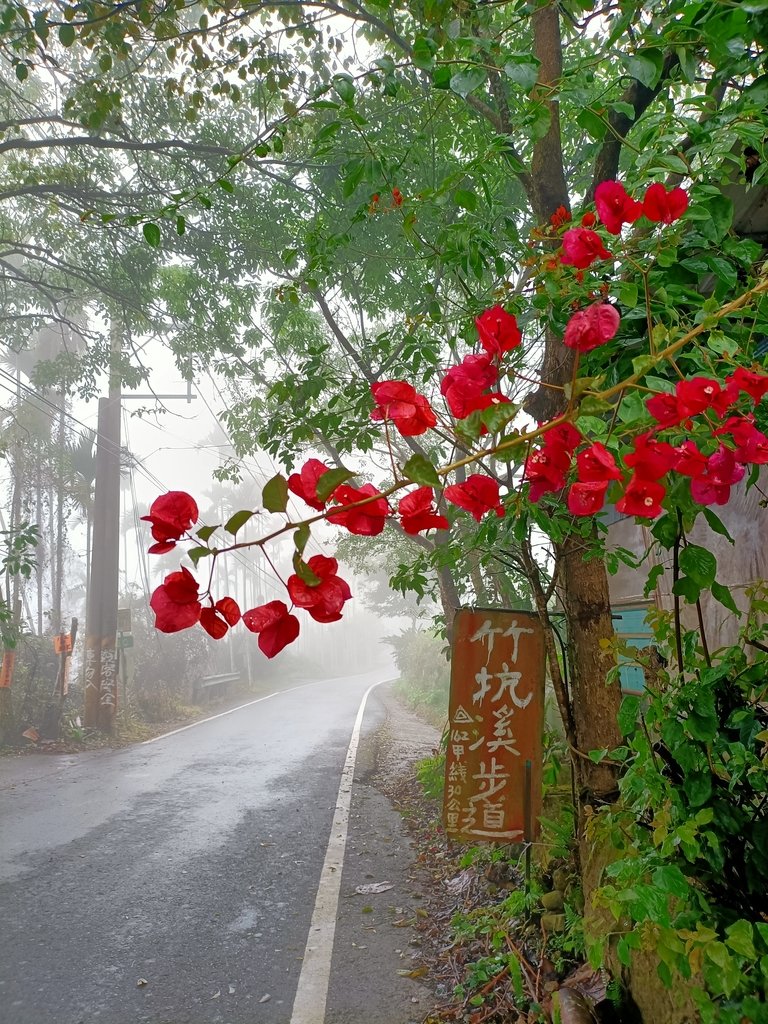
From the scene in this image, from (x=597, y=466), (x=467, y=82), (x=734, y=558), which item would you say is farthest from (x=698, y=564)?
(x=734, y=558)

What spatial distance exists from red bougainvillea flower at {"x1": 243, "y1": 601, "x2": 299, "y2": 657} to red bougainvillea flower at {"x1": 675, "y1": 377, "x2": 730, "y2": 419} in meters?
0.59

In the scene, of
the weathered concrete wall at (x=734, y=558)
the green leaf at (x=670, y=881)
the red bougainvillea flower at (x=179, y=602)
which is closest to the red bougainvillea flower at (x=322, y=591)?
the red bougainvillea flower at (x=179, y=602)

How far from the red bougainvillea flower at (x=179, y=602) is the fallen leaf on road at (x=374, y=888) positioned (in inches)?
179

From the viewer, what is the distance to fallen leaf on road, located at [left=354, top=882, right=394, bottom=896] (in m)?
4.77

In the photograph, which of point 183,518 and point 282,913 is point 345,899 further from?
point 183,518

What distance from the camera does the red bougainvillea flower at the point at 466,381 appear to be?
1069 mm

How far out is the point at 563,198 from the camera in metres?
3.03

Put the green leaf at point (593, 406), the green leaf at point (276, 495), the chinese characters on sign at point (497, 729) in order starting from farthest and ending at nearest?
the chinese characters on sign at point (497, 729) → the green leaf at point (593, 406) → the green leaf at point (276, 495)

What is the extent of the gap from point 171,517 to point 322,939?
390cm

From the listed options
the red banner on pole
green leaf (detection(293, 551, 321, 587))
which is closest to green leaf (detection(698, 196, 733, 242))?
A: green leaf (detection(293, 551, 321, 587))

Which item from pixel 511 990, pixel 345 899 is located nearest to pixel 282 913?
pixel 345 899

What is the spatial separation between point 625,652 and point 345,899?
11.4 ft

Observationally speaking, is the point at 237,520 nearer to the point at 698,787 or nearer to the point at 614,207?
the point at 614,207

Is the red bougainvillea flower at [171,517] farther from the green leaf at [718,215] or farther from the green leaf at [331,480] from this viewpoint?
the green leaf at [718,215]
